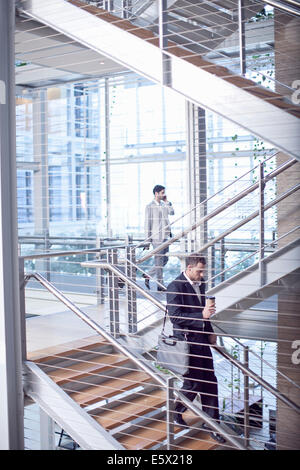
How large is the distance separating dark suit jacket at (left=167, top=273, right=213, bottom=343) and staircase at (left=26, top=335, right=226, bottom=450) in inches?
8.0

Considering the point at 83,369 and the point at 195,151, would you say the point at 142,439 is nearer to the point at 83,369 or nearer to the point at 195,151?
the point at 83,369

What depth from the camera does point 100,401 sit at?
7.15 feet

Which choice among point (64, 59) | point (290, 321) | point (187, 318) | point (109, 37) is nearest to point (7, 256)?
point (187, 318)

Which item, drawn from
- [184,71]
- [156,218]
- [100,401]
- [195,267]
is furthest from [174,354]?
[156,218]

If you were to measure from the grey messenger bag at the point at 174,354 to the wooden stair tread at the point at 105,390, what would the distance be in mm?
174

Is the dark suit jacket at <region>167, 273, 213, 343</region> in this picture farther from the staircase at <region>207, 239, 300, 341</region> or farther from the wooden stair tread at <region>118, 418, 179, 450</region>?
the wooden stair tread at <region>118, 418, 179, 450</region>

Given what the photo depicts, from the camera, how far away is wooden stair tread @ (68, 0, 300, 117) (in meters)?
1.55

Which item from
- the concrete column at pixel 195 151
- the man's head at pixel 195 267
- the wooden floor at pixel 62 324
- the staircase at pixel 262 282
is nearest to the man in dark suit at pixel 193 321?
the man's head at pixel 195 267

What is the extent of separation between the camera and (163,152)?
187 inches

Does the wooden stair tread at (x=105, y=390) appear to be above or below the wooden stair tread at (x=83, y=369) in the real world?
below

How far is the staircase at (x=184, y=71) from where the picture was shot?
1.51m

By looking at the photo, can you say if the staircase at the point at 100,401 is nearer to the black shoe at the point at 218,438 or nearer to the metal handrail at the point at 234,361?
the black shoe at the point at 218,438

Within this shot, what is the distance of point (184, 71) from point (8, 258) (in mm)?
755

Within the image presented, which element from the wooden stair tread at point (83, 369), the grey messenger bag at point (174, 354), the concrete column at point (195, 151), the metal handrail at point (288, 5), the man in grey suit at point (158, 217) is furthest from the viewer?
the concrete column at point (195, 151)
